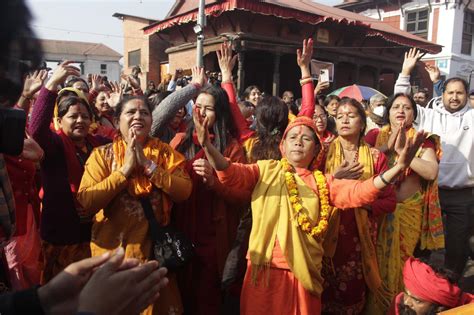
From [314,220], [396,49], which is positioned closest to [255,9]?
[396,49]

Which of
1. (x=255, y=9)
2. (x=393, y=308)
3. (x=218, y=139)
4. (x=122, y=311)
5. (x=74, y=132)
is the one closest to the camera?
(x=122, y=311)

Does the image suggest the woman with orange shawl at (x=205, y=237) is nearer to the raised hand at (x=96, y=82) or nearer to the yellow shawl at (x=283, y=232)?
the yellow shawl at (x=283, y=232)

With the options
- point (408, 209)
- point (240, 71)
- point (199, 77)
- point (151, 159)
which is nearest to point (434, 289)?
point (408, 209)

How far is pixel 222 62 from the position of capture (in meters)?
3.80

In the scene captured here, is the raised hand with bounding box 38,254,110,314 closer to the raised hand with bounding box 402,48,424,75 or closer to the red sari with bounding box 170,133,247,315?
the red sari with bounding box 170,133,247,315

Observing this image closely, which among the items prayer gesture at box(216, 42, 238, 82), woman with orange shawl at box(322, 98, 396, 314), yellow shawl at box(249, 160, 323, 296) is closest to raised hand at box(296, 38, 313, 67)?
prayer gesture at box(216, 42, 238, 82)

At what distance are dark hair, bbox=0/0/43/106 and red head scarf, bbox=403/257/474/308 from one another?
202cm

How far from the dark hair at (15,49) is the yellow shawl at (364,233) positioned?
6.20 feet

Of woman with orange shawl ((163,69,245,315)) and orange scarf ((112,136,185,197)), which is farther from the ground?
orange scarf ((112,136,185,197))

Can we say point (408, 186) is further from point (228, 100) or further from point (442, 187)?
point (228, 100)

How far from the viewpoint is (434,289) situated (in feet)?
6.87

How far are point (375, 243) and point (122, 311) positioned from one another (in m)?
2.43

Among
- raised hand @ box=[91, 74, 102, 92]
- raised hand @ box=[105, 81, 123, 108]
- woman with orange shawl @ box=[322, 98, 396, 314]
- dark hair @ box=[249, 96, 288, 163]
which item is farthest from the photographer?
raised hand @ box=[91, 74, 102, 92]

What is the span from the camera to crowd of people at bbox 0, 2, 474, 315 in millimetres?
2334
